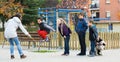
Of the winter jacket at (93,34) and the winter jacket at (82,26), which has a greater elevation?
the winter jacket at (82,26)

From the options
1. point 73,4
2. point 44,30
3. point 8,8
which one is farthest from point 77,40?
point 73,4

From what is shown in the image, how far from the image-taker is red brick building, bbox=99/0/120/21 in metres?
91.8

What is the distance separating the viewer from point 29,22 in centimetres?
5262

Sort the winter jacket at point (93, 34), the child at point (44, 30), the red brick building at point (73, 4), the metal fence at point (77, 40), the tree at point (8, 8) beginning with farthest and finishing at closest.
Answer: the red brick building at point (73, 4), the tree at point (8, 8), the metal fence at point (77, 40), the child at point (44, 30), the winter jacket at point (93, 34)

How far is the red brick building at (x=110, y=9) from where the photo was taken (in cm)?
9178

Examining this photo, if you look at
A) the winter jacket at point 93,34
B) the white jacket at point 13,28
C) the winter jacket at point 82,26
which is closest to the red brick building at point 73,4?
the winter jacket at point 82,26

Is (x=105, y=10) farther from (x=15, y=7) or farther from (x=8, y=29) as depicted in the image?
(x=8, y=29)

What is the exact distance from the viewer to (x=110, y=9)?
93.4 meters

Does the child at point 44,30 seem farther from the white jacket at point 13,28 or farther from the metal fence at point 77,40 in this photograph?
the white jacket at point 13,28

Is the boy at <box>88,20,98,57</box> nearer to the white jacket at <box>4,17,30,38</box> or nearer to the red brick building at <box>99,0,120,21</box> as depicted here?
the white jacket at <box>4,17,30,38</box>

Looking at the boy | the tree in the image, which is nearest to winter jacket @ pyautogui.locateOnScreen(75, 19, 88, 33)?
the boy

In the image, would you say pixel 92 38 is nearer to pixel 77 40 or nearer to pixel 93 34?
pixel 93 34

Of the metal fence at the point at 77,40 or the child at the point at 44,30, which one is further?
the metal fence at the point at 77,40

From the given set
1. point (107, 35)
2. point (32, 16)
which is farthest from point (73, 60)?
point (32, 16)
